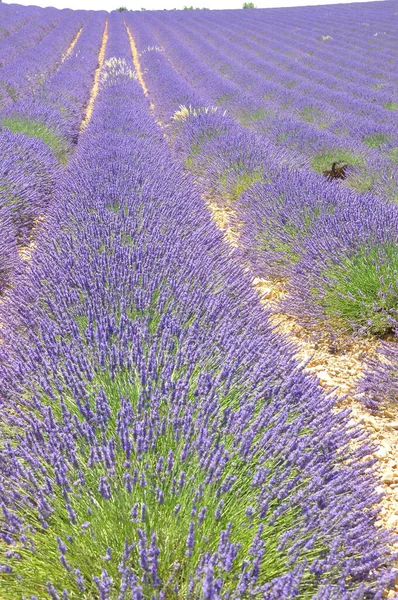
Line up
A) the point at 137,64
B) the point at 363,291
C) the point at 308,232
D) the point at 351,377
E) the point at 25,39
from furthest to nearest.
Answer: the point at 25,39, the point at 137,64, the point at 308,232, the point at 363,291, the point at 351,377

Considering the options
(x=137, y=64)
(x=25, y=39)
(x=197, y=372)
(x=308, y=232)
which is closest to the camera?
(x=197, y=372)

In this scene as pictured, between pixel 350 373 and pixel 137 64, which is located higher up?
pixel 137 64

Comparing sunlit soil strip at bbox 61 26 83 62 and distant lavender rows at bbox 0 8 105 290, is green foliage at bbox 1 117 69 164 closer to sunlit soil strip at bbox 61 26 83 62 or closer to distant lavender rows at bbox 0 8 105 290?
distant lavender rows at bbox 0 8 105 290

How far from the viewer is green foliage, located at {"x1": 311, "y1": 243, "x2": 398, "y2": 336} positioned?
9.19 ft

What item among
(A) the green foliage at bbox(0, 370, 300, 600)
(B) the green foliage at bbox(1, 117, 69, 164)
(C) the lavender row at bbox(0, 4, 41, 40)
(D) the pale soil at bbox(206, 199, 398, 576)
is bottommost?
(D) the pale soil at bbox(206, 199, 398, 576)

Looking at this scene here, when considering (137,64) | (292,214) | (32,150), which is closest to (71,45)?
(137,64)

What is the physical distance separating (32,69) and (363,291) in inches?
423

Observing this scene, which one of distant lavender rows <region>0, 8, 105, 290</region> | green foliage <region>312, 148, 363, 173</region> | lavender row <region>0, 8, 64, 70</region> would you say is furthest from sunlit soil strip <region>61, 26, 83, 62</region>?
green foliage <region>312, 148, 363, 173</region>

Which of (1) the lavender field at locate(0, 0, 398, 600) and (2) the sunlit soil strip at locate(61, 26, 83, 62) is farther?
(2) the sunlit soil strip at locate(61, 26, 83, 62)

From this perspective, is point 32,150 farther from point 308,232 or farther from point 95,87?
point 95,87

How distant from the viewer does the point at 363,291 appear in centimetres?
290

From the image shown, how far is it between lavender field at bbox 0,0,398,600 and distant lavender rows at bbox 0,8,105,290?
4cm

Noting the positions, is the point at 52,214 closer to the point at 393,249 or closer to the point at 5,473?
the point at 393,249

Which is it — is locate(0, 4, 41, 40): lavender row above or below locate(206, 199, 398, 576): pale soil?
above
